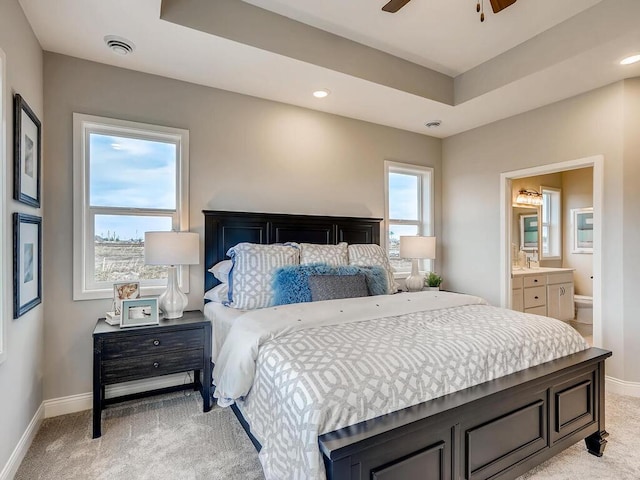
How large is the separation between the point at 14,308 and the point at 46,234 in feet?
2.79

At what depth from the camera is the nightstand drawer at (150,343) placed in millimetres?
2305

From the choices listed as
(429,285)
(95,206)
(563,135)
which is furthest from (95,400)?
(563,135)

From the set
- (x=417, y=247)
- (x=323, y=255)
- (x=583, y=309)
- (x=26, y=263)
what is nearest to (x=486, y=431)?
(x=323, y=255)

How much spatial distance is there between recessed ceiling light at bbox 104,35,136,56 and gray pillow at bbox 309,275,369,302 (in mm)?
2155

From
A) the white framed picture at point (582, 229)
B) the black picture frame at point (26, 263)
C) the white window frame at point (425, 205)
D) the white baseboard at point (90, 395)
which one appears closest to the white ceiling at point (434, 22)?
the white window frame at point (425, 205)

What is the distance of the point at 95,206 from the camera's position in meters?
2.78

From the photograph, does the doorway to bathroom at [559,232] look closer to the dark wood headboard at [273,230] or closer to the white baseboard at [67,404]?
the dark wood headboard at [273,230]

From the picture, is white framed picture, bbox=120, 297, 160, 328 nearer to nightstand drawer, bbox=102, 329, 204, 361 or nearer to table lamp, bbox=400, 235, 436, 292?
nightstand drawer, bbox=102, 329, 204, 361

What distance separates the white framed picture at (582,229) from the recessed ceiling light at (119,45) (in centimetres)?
619

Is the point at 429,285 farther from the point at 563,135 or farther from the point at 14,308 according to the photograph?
the point at 14,308

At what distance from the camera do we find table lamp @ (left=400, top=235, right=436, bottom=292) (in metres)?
3.95

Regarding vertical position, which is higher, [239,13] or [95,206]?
[239,13]

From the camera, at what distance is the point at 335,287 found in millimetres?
2631

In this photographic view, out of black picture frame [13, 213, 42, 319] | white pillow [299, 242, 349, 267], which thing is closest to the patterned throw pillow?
white pillow [299, 242, 349, 267]
